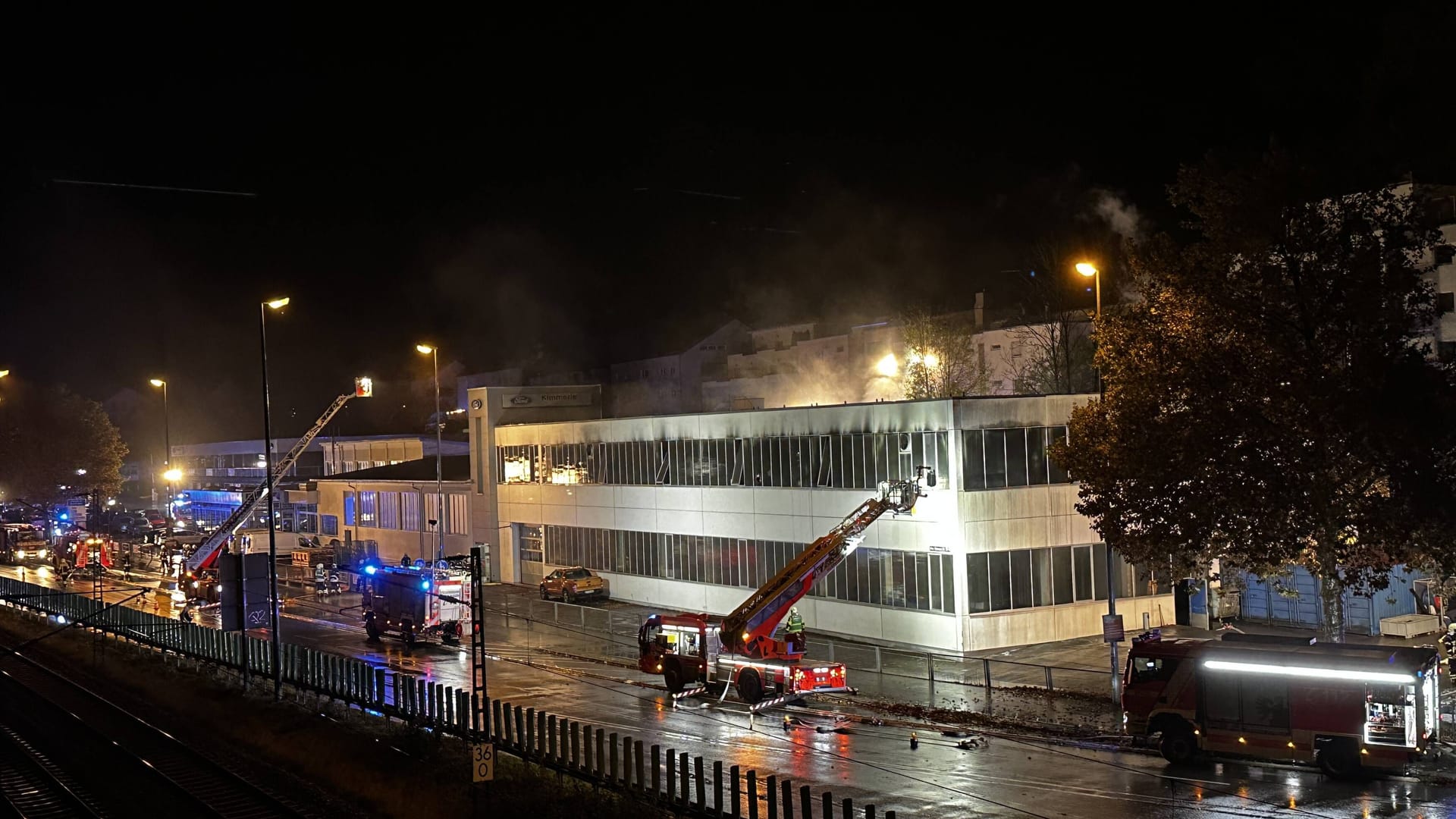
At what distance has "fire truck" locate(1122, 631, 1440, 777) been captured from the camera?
20.2 metres

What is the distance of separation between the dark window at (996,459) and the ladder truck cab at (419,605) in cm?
1752

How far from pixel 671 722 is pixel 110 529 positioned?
78556 mm

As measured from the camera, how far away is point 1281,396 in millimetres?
24438

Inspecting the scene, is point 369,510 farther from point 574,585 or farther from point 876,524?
point 876,524

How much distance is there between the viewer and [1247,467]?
81.0 ft

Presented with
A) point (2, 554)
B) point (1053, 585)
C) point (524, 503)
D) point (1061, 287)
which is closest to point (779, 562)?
point (1053, 585)

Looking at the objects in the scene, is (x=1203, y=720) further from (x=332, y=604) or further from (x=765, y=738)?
(x=332, y=604)

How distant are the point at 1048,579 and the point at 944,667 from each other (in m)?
5.81

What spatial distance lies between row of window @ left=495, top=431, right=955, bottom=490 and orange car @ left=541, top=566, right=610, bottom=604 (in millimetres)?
4278

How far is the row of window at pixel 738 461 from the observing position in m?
38.5

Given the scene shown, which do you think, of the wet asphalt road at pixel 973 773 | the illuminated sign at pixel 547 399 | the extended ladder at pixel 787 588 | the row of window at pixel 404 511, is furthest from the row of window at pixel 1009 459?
the row of window at pixel 404 511

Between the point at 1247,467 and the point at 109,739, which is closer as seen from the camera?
the point at 1247,467

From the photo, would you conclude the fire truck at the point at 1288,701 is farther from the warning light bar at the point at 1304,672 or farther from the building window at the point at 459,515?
the building window at the point at 459,515

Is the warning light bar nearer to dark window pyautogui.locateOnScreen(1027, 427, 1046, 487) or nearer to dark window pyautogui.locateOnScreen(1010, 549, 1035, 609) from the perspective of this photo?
dark window pyautogui.locateOnScreen(1010, 549, 1035, 609)
